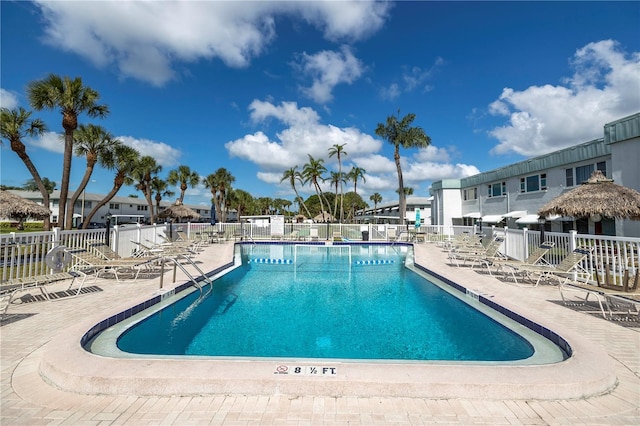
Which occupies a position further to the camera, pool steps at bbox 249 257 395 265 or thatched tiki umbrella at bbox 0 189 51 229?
pool steps at bbox 249 257 395 265

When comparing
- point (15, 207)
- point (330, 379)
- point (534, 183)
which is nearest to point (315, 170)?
point (534, 183)

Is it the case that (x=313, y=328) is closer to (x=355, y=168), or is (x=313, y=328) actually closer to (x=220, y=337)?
(x=220, y=337)

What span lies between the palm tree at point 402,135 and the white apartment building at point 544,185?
14.5 ft

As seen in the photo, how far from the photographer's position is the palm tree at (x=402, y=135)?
28.0m

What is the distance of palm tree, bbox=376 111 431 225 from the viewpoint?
28.0 metres

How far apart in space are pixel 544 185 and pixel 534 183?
84 centimetres

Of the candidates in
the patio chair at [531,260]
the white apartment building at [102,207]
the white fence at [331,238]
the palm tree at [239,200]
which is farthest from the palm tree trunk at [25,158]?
the palm tree at [239,200]

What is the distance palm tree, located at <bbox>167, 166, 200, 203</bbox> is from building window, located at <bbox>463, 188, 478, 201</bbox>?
1309 inches

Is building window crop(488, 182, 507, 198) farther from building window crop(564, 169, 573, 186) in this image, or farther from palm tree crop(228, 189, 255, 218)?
palm tree crop(228, 189, 255, 218)

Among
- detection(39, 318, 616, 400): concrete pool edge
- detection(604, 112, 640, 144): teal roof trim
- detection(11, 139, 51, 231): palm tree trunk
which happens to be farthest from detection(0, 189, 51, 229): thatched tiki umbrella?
detection(604, 112, 640, 144): teal roof trim

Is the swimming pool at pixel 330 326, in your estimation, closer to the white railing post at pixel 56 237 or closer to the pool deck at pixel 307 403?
the pool deck at pixel 307 403

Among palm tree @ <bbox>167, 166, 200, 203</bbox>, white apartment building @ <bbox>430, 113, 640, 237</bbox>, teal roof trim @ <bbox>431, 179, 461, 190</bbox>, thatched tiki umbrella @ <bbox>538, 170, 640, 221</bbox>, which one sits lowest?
thatched tiki umbrella @ <bbox>538, 170, 640, 221</bbox>

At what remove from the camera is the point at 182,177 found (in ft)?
133

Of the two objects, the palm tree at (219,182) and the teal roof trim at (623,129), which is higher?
the palm tree at (219,182)
